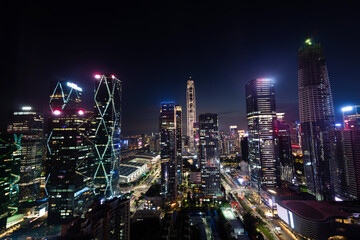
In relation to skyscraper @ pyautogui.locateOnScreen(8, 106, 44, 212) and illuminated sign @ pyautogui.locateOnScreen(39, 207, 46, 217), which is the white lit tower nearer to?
illuminated sign @ pyautogui.locateOnScreen(39, 207, 46, 217)

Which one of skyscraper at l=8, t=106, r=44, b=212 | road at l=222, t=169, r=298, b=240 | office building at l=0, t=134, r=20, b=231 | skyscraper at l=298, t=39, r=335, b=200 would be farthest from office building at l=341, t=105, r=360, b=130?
skyscraper at l=8, t=106, r=44, b=212

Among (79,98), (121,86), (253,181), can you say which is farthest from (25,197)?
(253,181)

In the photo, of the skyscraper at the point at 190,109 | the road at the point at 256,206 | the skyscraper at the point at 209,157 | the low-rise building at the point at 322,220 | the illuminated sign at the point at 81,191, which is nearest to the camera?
the low-rise building at the point at 322,220

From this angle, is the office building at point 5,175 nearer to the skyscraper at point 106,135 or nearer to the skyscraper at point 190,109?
the skyscraper at point 106,135

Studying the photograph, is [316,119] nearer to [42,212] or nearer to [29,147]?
[42,212]

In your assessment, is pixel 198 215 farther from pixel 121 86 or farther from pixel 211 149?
pixel 121 86

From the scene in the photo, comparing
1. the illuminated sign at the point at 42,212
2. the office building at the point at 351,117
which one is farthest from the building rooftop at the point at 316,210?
the illuminated sign at the point at 42,212

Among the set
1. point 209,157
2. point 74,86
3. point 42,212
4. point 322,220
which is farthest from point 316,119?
point 42,212
